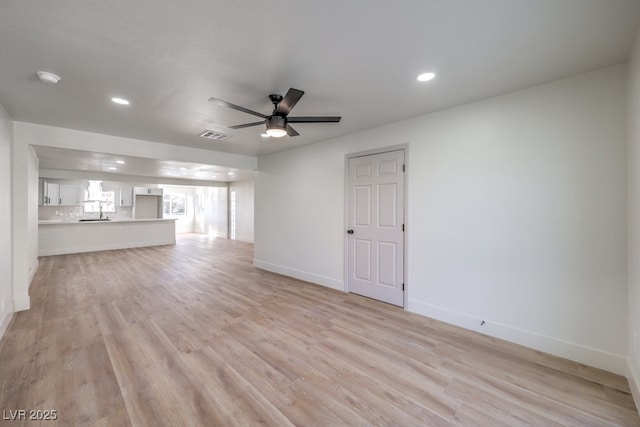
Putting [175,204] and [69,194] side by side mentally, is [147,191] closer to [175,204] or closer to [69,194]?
[69,194]

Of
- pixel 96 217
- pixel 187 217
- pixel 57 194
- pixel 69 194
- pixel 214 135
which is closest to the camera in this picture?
pixel 214 135

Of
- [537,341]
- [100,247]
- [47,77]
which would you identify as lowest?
[537,341]

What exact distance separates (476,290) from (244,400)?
2.62 m

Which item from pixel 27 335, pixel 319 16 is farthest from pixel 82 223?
pixel 319 16

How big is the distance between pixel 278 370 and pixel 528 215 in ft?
9.32

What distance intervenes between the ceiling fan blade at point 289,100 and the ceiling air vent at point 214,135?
1.97 meters

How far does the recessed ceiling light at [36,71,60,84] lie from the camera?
2.22 m

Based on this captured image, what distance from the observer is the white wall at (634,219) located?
72.8 inches

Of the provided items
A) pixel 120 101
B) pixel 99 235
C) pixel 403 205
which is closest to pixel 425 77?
pixel 403 205

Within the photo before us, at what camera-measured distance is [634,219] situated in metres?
1.97

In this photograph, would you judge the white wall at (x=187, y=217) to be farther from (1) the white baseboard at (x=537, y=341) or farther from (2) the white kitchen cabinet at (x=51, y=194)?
(1) the white baseboard at (x=537, y=341)

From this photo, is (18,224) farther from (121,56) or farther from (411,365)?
(411,365)

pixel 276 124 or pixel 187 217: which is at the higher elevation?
pixel 276 124

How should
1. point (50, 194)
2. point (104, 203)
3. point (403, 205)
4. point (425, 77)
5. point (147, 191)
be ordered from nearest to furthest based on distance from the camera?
point (425, 77) → point (403, 205) → point (50, 194) → point (104, 203) → point (147, 191)
